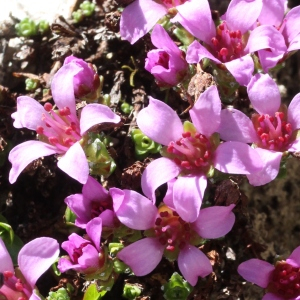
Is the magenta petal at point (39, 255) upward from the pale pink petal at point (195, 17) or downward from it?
downward

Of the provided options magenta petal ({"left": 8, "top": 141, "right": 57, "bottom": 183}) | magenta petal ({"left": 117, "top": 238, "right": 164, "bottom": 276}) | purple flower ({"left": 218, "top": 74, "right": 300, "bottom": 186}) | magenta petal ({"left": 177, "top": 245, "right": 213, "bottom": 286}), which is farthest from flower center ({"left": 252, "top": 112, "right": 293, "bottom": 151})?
magenta petal ({"left": 8, "top": 141, "right": 57, "bottom": 183})

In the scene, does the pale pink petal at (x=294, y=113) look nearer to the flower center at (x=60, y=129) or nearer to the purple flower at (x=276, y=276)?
the purple flower at (x=276, y=276)

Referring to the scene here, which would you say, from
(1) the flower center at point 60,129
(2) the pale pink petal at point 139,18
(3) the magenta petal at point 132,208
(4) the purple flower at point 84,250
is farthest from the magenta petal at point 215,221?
(2) the pale pink petal at point 139,18

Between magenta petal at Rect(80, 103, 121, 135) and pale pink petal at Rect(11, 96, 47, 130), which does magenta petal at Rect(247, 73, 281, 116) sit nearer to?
magenta petal at Rect(80, 103, 121, 135)

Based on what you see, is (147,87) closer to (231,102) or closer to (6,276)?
(231,102)

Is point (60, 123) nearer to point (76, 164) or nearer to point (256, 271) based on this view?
point (76, 164)

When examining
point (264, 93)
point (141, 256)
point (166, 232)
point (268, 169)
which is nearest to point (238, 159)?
point (268, 169)
